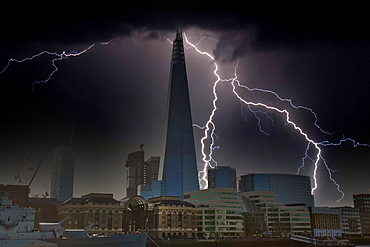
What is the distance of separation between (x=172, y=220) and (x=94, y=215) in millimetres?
26346

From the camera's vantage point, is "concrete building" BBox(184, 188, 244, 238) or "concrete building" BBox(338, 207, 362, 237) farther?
"concrete building" BBox(338, 207, 362, 237)

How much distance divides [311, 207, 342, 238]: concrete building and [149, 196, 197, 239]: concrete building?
64.5 meters

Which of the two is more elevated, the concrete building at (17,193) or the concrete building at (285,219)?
the concrete building at (17,193)

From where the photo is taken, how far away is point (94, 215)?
390ft

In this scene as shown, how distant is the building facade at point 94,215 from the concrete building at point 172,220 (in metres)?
12.0

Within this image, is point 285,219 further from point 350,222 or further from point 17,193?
point 17,193

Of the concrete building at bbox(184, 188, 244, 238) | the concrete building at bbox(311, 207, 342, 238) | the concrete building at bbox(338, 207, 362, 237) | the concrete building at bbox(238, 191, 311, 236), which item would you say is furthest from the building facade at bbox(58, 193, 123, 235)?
the concrete building at bbox(338, 207, 362, 237)

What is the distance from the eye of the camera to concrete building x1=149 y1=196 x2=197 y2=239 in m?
124

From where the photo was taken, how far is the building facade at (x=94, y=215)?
11762 centimetres

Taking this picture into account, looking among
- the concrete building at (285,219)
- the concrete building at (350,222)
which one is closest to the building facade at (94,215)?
the concrete building at (285,219)

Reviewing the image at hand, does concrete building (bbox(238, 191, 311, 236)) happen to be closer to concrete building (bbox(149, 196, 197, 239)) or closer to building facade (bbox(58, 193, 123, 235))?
concrete building (bbox(149, 196, 197, 239))

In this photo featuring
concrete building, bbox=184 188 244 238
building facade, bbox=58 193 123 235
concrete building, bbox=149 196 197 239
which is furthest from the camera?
concrete building, bbox=184 188 244 238

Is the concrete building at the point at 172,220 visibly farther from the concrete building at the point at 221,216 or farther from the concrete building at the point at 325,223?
the concrete building at the point at 325,223

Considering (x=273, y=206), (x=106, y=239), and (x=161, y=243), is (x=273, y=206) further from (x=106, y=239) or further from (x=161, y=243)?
(x=106, y=239)
